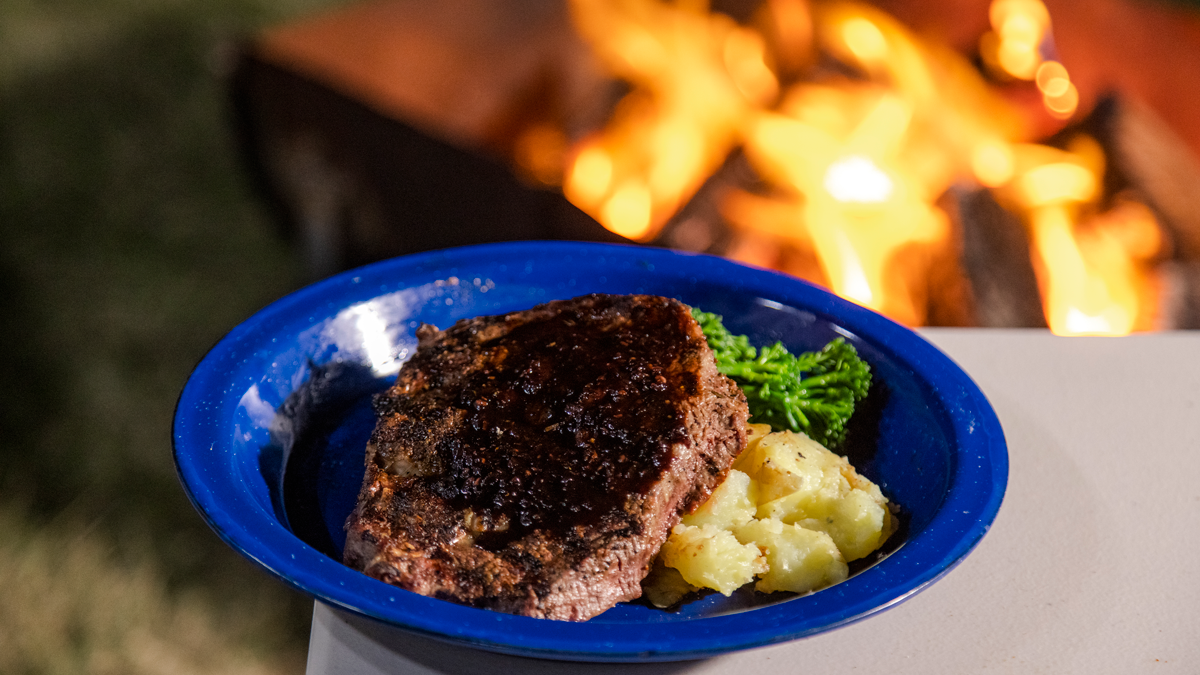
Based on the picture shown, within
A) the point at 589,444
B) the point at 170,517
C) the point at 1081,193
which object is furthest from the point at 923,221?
the point at 170,517

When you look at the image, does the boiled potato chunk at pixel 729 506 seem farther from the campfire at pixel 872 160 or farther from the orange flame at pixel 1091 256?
the orange flame at pixel 1091 256

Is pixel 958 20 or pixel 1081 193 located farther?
pixel 958 20

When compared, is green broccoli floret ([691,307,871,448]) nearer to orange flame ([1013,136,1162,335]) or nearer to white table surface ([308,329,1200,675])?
white table surface ([308,329,1200,675])

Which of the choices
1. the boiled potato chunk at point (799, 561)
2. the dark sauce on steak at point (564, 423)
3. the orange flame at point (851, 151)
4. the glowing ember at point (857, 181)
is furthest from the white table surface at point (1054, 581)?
the glowing ember at point (857, 181)

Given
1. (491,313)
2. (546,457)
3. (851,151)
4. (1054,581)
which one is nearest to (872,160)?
(851,151)

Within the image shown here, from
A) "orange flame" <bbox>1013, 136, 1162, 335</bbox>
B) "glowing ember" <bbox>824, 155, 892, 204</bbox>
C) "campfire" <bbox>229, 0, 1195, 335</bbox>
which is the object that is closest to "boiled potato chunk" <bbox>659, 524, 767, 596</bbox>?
"campfire" <bbox>229, 0, 1195, 335</bbox>

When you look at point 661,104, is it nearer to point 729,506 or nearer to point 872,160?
point 872,160

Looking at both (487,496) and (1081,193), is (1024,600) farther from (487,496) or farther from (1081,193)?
(1081,193)
